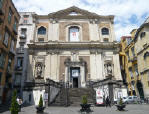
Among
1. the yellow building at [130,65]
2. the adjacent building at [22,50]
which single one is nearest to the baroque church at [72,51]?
the adjacent building at [22,50]

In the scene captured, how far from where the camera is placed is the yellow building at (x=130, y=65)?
27.9 m

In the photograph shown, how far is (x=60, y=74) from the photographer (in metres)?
26.8

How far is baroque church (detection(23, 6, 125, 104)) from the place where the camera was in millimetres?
26297

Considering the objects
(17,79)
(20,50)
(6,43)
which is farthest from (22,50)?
(6,43)

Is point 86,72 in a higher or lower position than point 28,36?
lower

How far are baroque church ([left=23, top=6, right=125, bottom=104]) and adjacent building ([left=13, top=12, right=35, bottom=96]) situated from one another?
2.04 metres

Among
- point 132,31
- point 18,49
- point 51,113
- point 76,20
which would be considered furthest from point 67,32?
point 51,113

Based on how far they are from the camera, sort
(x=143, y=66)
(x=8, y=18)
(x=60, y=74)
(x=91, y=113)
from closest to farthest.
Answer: (x=91, y=113)
(x=8, y=18)
(x=143, y=66)
(x=60, y=74)

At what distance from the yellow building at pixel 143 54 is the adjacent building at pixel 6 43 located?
887 inches

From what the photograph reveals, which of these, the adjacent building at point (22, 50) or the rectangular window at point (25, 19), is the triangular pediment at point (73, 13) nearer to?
the adjacent building at point (22, 50)

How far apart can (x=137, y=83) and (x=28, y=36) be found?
25.2 metres

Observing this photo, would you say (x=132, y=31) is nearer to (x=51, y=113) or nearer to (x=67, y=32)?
(x=67, y=32)

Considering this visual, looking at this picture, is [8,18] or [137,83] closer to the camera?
[8,18]

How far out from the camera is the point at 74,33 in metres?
30.5
